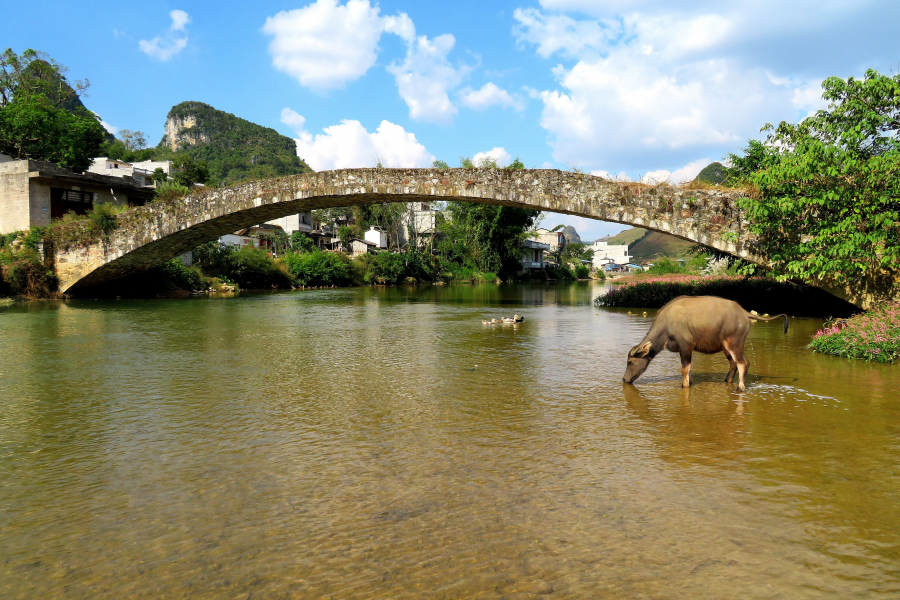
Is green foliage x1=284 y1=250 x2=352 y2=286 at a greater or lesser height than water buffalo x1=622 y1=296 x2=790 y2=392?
greater

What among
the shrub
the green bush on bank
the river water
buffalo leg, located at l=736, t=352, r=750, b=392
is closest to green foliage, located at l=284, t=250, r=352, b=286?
the shrub

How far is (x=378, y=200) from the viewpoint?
2205 centimetres

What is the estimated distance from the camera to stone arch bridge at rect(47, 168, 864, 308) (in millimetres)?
16188

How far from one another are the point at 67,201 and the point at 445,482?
37.2 metres

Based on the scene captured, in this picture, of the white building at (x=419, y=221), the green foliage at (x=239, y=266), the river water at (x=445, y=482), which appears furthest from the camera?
the white building at (x=419, y=221)

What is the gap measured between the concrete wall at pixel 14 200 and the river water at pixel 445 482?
2727cm

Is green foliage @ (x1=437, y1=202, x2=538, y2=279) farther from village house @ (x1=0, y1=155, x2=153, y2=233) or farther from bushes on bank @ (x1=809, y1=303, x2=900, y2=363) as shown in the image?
bushes on bank @ (x1=809, y1=303, x2=900, y2=363)

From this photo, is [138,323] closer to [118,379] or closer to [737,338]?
[118,379]

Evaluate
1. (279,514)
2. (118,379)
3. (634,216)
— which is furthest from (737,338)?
(634,216)

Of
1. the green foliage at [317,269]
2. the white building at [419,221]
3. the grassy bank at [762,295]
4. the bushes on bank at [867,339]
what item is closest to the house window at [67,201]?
the green foliage at [317,269]

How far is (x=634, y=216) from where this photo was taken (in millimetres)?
17031

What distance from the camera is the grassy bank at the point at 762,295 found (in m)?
18.8

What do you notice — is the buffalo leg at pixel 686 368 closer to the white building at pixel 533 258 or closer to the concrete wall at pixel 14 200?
the concrete wall at pixel 14 200

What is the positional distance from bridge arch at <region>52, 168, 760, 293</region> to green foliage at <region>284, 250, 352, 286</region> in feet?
60.9
